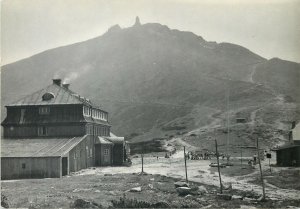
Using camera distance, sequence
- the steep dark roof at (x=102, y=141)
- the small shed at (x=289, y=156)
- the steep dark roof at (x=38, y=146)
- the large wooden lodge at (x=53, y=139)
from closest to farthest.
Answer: the large wooden lodge at (x=53, y=139), the steep dark roof at (x=38, y=146), the small shed at (x=289, y=156), the steep dark roof at (x=102, y=141)

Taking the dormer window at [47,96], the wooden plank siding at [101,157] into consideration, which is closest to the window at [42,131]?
the dormer window at [47,96]

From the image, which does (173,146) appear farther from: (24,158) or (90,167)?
(24,158)

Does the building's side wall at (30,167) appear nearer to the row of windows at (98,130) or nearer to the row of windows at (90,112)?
the row of windows at (90,112)

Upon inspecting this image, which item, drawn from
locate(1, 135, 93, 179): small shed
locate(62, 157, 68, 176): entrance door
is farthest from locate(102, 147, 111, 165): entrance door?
locate(62, 157, 68, 176): entrance door

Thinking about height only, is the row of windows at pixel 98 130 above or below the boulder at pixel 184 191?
above

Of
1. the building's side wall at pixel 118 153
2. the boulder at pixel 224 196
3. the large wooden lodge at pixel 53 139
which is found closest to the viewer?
the boulder at pixel 224 196

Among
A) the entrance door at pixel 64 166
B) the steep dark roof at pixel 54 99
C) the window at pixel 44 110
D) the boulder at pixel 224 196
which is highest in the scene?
the steep dark roof at pixel 54 99

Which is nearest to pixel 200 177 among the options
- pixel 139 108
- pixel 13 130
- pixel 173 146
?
pixel 13 130

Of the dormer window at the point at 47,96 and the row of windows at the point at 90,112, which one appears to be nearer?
the row of windows at the point at 90,112
